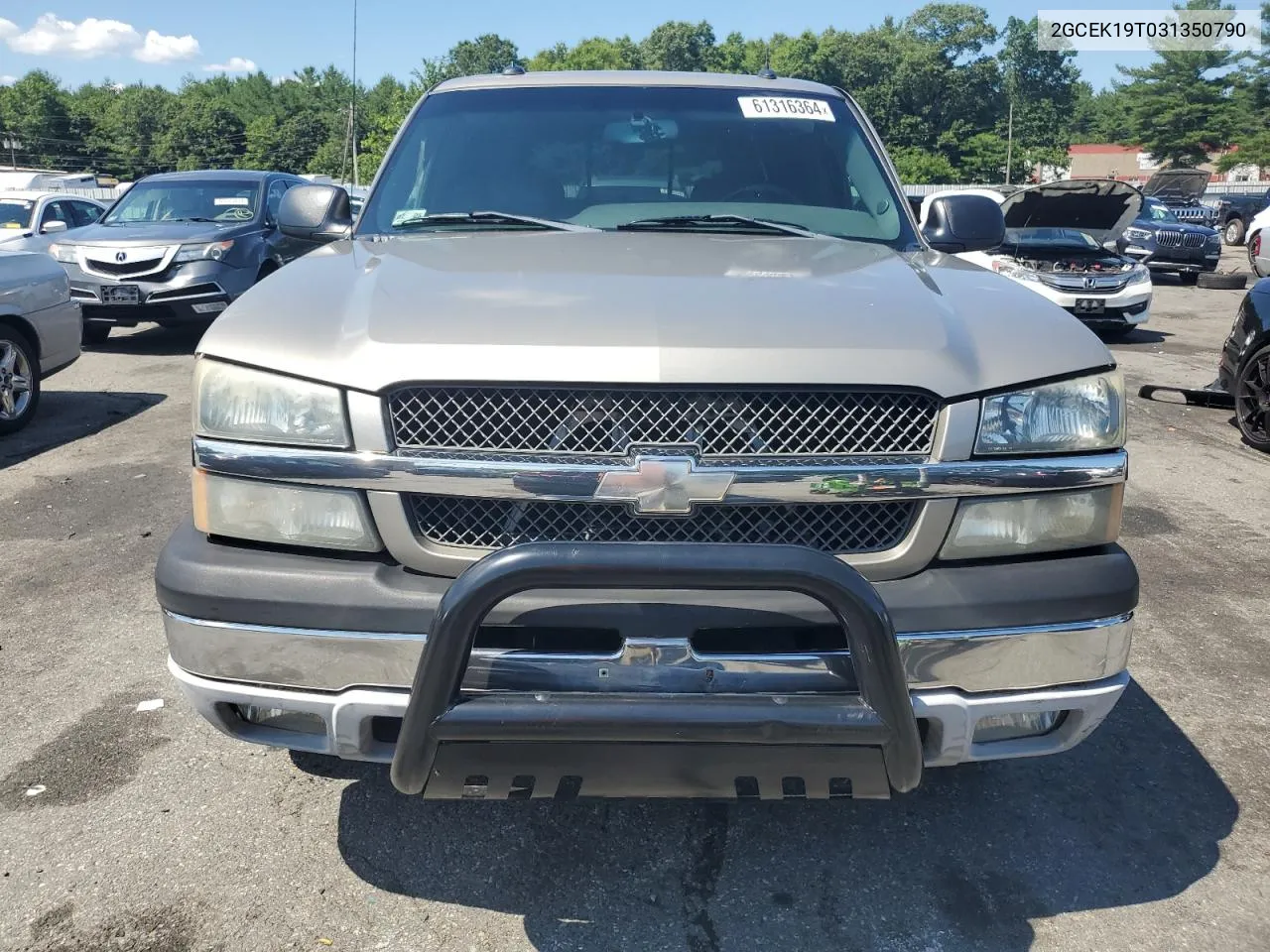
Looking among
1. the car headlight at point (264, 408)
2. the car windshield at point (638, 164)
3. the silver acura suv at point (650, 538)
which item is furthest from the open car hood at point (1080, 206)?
the car headlight at point (264, 408)

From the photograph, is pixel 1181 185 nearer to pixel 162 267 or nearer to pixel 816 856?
pixel 162 267

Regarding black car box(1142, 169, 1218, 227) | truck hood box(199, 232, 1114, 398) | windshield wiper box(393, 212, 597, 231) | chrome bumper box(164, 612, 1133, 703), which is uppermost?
black car box(1142, 169, 1218, 227)

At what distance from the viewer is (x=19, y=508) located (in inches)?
220

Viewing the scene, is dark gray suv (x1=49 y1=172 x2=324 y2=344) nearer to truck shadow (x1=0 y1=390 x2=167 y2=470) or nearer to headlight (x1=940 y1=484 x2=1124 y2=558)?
truck shadow (x1=0 y1=390 x2=167 y2=470)

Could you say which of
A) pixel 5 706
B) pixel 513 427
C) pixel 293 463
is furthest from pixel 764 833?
pixel 5 706

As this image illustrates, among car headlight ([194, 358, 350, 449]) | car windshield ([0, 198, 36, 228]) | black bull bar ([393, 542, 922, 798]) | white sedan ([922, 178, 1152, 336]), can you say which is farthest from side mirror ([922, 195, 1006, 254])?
car windshield ([0, 198, 36, 228])

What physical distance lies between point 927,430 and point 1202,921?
1.35 meters

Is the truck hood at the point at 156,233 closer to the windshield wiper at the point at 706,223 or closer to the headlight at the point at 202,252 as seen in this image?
the headlight at the point at 202,252

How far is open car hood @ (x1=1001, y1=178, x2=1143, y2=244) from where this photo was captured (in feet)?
36.5

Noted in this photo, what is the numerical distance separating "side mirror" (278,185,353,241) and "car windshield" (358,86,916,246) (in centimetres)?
23

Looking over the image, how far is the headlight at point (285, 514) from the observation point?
2.14 meters

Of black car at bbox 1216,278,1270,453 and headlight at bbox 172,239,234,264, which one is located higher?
headlight at bbox 172,239,234,264

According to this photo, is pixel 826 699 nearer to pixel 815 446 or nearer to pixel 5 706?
pixel 815 446

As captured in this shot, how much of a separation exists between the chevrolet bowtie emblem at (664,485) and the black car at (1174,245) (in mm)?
20190
